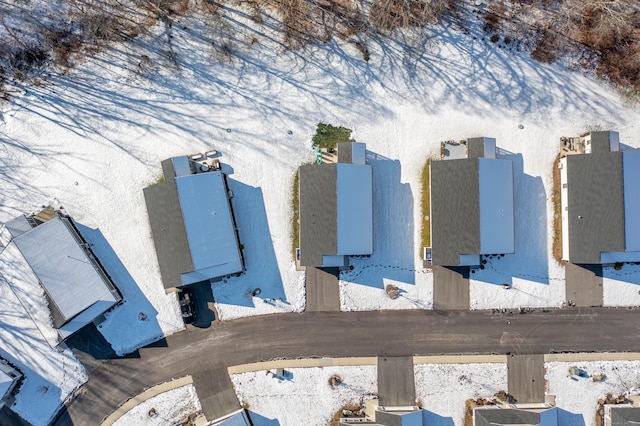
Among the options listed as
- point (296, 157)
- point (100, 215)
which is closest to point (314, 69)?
point (296, 157)

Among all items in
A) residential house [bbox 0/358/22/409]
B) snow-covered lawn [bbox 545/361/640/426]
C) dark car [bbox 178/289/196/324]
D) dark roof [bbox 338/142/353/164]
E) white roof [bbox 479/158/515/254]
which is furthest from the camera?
snow-covered lawn [bbox 545/361/640/426]

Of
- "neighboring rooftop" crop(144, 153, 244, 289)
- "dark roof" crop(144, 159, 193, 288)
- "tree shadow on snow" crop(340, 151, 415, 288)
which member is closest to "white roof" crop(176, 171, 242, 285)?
"neighboring rooftop" crop(144, 153, 244, 289)

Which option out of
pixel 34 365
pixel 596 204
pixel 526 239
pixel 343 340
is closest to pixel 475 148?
pixel 526 239

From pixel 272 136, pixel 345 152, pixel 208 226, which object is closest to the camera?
pixel 208 226

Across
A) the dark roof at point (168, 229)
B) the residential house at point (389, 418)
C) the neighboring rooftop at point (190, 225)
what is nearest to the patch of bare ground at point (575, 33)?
the neighboring rooftop at point (190, 225)

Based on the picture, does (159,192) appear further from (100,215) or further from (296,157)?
(296,157)

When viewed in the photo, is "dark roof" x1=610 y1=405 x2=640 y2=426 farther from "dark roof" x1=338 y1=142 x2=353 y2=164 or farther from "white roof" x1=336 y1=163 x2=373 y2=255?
"dark roof" x1=338 y1=142 x2=353 y2=164

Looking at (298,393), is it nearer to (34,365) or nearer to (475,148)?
(34,365)

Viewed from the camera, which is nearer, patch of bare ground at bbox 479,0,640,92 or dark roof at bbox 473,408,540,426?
dark roof at bbox 473,408,540,426
